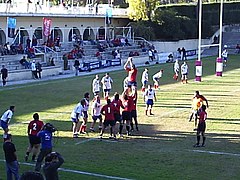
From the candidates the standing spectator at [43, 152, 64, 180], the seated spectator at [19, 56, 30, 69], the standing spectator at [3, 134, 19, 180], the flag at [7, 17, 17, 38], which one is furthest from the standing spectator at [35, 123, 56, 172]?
the flag at [7, 17, 17, 38]

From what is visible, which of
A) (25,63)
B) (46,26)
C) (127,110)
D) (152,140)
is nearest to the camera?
(152,140)

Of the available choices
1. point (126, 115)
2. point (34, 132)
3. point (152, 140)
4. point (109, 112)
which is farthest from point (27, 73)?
point (34, 132)

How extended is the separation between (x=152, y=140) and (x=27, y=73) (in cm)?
2339

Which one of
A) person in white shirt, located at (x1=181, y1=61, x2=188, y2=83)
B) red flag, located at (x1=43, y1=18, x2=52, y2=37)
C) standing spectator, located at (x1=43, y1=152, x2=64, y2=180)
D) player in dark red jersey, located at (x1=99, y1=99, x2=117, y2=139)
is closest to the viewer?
standing spectator, located at (x1=43, y1=152, x2=64, y2=180)

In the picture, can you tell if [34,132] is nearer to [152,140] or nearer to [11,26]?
[152,140]

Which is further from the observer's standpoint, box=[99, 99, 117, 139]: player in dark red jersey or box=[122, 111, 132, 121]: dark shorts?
box=[122, 111, 132, 121]: dark shorts

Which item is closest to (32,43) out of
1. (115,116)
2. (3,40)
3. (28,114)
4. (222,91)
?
(3,40)

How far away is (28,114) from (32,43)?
2583cm

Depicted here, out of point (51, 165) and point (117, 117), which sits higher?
point (51, 165)

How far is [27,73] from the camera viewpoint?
133ft

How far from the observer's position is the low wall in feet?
128

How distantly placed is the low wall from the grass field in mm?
5686

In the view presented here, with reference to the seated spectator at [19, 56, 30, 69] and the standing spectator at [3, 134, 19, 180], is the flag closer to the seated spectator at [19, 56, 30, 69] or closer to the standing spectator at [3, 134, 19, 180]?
the seated spectator at [19, 56, 30, 69]

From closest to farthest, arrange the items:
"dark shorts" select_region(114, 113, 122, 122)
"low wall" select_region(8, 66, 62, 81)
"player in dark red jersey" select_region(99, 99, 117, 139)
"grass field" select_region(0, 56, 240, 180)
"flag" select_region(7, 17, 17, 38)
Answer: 1. "grass field" select_region(0, 56, 240, 180)
2. "player in dark red jersey" select_region(99, 99, 117, 139)
3. "dark shorts" select_region(114, 113, 122, 122)
4. "low wall" select_region(8, 66, 62, 81)
5. "flag" select_region(7, 17, 17, 38)
